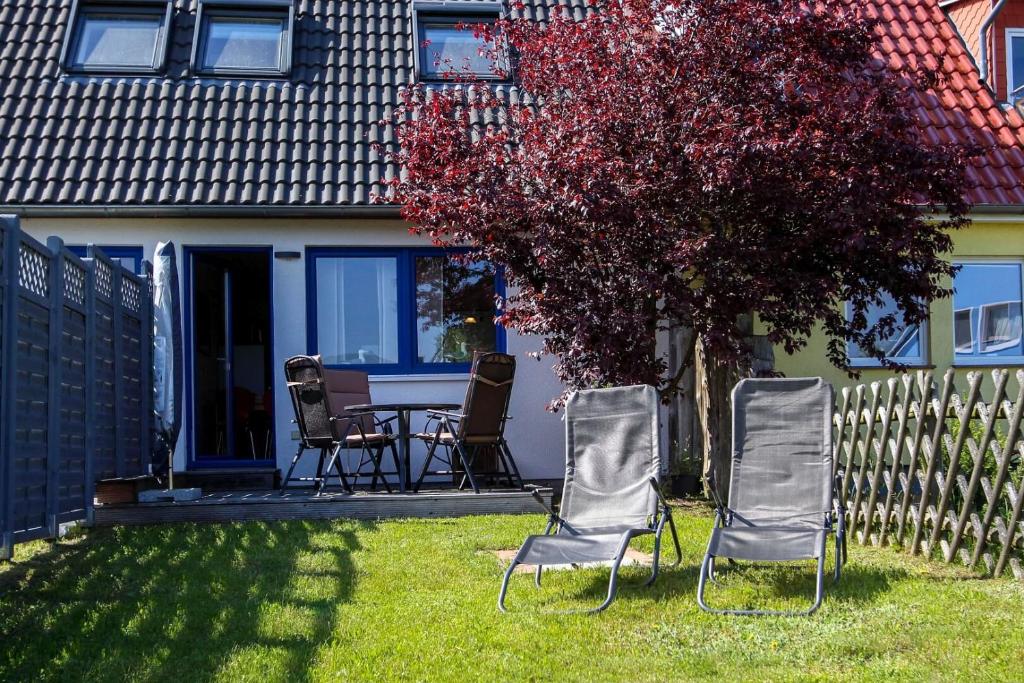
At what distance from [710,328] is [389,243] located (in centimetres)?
436

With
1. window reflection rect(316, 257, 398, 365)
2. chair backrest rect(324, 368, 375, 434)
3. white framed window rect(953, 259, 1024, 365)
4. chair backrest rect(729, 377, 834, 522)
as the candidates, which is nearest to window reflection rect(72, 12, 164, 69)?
window reflection rect(316, 257, 398, 365)

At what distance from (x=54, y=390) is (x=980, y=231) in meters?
9.45

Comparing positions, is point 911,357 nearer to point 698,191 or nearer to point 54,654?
point 698,191

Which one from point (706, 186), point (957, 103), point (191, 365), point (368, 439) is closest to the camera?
point (706, 186)

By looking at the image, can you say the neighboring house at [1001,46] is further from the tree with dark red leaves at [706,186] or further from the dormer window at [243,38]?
the dormer window at [243,38]

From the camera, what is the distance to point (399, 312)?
11.8 m

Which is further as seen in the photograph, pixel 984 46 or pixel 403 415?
pixel 984 46

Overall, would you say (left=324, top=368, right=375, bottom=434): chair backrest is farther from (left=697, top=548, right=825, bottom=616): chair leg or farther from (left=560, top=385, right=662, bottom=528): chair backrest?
(left=697, top=548, right=825, bottom=616): chair leg

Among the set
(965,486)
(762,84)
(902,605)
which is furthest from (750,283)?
(902,605)

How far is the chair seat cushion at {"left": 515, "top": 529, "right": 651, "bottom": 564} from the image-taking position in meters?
5.96

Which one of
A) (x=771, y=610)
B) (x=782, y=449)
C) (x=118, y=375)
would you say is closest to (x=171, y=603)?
(x=771, y=610)

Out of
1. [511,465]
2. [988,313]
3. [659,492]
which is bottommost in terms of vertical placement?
[511,465]

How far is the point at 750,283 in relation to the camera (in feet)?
27.1

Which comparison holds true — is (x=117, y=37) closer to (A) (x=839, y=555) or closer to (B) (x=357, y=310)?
(B) (x=357, y=310)
